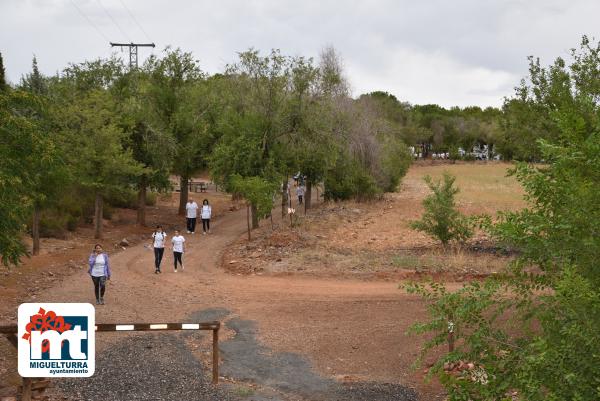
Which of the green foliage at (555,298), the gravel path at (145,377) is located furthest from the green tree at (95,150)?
the green foliage at (555,298)

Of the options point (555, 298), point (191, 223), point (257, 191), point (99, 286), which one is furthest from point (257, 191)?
point (555, 298)

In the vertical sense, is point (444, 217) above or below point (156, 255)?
above

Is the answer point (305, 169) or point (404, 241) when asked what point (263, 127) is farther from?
point (404, 241)

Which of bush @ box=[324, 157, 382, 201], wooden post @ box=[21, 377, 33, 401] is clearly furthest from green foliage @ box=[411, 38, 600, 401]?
bush @ box=[324, 157, 382, 201]

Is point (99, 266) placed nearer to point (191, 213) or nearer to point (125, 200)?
point (191, 213)

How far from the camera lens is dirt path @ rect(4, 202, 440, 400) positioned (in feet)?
45.5

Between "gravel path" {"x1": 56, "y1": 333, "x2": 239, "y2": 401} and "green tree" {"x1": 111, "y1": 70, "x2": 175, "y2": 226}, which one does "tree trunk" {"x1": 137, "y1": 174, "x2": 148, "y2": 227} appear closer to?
"green tree" {"x1": 111, "y1": 70, "x2": 175, "y2": 226}

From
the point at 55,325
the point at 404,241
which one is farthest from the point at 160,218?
the point at 55,325

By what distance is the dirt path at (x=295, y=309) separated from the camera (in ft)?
45.5

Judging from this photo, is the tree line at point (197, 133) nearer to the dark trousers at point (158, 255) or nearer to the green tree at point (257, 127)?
the green tree at point (257, 127)

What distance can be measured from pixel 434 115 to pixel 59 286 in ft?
388
